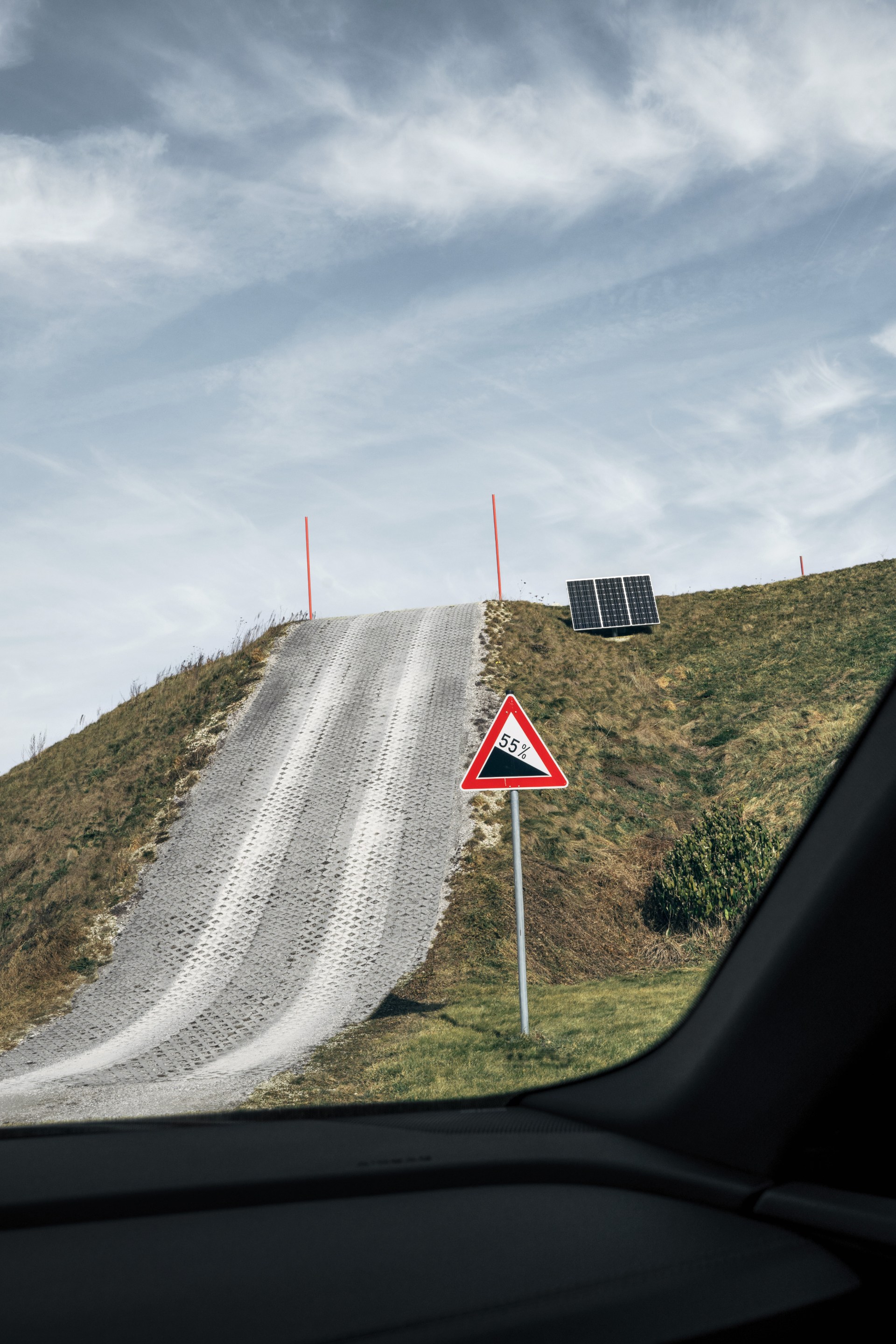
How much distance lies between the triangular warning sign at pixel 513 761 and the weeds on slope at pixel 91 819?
27.5 ft

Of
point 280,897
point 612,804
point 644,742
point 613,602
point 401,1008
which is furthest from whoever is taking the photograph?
point 613,602

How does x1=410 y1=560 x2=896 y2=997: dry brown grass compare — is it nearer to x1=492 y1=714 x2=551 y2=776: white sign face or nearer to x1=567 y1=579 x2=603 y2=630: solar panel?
x1=567 y1=579 x2=603 y2=630: solar panel

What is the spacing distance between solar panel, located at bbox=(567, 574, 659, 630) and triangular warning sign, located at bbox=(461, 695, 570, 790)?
23.9 m

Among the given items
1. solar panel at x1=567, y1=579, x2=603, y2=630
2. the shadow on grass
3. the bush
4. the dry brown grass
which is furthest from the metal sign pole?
solar panel at x1=567, y1=579, x2=603, y2=630

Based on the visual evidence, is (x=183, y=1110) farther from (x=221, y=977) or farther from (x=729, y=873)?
(x=729, y=873)

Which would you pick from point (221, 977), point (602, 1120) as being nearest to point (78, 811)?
point (221, 977)

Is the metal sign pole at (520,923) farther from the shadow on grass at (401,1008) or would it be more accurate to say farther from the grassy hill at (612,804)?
the shadow on grass at (401,1008)

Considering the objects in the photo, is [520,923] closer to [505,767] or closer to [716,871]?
[505,767]

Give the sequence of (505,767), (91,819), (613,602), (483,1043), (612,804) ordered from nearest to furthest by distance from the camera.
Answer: (505,767)
(483,1043)
(612,804)
(91,819)
(613,602)

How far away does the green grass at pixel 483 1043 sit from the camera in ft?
25.9

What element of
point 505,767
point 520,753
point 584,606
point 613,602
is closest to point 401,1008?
point 505,767

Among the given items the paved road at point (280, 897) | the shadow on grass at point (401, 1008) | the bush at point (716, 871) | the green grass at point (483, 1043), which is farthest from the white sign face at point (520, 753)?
the bush at point (716, 871)

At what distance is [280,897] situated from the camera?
16.3m

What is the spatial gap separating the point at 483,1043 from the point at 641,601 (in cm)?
2597
